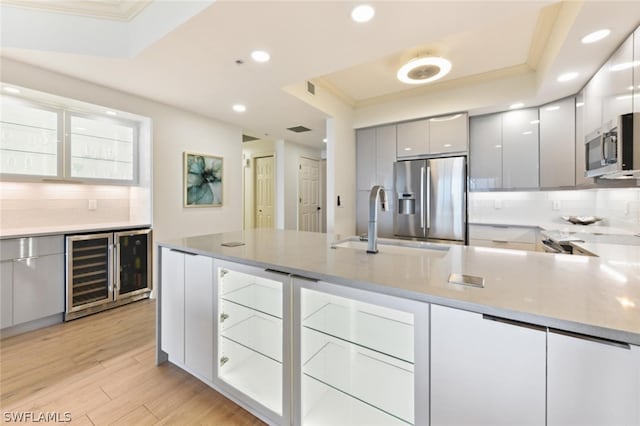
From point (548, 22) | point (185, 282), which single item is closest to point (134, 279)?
point (185, 282)

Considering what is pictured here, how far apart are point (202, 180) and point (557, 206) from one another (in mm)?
4804

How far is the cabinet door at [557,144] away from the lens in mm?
3061

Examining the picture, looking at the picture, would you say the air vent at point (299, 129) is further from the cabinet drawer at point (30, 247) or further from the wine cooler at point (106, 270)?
the cabinet drawer at point (30, 247)

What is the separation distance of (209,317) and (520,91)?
394 centimetres

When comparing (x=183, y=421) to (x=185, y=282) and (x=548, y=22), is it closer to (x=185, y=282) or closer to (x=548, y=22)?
(x=185, y=282)

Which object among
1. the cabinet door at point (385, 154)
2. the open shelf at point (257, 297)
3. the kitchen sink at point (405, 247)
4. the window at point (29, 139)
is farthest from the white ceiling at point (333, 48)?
the open shelf at point (257, 297)

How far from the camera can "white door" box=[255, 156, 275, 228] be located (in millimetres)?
6160

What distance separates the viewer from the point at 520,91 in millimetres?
3160

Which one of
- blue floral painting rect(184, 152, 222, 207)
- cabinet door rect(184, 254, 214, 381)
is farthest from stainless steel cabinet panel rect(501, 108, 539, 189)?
blue floral painting rect(184, 152, 222, 207)

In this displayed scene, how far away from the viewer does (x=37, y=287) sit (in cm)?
254

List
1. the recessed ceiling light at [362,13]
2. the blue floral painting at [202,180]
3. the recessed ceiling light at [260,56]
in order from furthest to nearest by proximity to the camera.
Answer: the blue floral painting at [202,180], the recessed ceiling light at [260,56], the recessed ceiling light at [362,13]

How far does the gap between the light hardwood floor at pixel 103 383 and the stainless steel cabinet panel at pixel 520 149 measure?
3.78 metres

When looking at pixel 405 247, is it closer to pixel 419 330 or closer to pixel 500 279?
pixel 500 279

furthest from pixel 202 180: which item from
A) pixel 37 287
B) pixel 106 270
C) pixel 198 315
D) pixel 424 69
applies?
pixel 424 69
